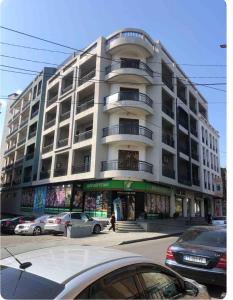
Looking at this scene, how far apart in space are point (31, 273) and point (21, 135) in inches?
1928

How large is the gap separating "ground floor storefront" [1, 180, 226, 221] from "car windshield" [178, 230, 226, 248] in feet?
60.5

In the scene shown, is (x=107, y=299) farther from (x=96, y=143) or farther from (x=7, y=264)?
(x=96, y=143)

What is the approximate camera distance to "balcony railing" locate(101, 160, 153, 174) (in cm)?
2693

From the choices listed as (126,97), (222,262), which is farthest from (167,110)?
(222,262)

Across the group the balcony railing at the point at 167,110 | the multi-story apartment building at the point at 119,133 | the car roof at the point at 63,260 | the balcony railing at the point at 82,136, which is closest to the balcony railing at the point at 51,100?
the multi-story apartment building at the point at 119,133

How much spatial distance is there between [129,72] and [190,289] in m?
25.8

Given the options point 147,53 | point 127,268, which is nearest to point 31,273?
point 127,268

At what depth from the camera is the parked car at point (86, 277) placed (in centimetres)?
254

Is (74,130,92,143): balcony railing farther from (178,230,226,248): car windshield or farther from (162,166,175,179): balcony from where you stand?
(178,230,226,248): car windshield

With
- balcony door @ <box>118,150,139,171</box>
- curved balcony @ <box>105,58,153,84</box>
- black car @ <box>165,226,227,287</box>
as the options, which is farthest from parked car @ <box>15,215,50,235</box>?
black car @ <box>165,226,227,287</box>

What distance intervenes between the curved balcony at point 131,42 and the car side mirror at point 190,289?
2719 centimetres

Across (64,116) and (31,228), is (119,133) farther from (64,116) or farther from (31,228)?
(31,228)

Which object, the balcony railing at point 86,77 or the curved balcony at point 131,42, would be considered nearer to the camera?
the curved balcony at point 131,42

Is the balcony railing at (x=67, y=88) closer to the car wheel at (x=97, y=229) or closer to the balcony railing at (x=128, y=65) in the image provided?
the balcony railing at (x=128, y=65)
